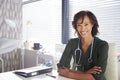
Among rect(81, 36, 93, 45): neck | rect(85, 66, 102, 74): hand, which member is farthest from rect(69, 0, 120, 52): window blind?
rect(85, 66, 102, 74): hand

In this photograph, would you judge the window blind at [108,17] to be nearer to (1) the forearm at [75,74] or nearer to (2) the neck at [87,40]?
(2) the neck at [87,40]

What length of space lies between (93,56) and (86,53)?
73mm

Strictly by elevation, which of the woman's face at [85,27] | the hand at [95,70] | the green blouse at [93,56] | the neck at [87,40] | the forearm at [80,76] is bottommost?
the forearm at [80,76]

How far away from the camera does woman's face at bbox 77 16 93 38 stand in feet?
5.03

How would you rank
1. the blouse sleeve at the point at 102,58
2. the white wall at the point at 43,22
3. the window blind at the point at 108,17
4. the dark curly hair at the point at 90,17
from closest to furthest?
the blouse sleeve at the point at 102,58 < the dark curly hair at the point at 90,17 < the window blind at the point at 108,17 < the white wall at the point at 43,22

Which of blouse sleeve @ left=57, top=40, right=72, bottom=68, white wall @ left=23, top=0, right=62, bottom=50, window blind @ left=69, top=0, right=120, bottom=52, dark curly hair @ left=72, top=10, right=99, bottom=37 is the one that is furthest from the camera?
white wall @ left=23, top=0, right=62, bottom=50

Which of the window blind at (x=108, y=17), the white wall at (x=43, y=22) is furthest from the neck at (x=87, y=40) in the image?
the white wall at (x=43, y=22)

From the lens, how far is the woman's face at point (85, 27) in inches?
60.3

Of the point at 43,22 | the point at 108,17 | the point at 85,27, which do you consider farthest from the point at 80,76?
the point at 43,22

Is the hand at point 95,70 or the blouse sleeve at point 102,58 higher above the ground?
the blouse sleeve at point 102,58

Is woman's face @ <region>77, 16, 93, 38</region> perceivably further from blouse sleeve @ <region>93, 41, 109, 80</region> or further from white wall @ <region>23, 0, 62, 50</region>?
white wall @ <region>23, 0, 62, 50</region>

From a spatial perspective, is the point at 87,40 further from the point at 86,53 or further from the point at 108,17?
the point at 108,17

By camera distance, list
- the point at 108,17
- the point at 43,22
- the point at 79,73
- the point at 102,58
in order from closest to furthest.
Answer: the point at 102,58 < the point at 79,73 < the point at 108,17 < the point at 43,22

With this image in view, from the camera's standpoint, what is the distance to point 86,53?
1.53m
